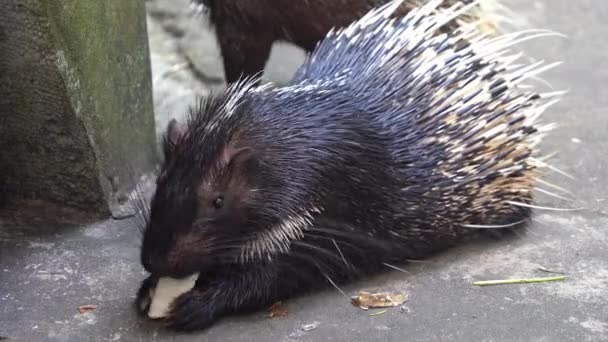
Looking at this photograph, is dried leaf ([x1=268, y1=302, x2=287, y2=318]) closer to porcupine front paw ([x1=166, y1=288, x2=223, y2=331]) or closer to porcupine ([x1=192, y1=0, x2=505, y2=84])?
porcupine front paw ([x1=166, y1=288, x2=223, y2=331])

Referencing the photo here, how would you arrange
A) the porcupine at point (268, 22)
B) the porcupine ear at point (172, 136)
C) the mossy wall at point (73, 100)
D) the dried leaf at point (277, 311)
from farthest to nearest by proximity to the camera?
the porcupine at point (268, 22), the mossy wall at point (73, 100), the dried leaf at point (277, 311), the porcupine ear at point (172, 136)

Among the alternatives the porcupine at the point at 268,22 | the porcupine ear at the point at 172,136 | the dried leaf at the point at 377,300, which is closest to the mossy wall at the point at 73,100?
the porcupine at the point at 268,22

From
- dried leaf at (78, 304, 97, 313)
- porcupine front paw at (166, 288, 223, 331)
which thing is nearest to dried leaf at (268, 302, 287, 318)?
porcupine front paw at (166, 288, 223, 331)

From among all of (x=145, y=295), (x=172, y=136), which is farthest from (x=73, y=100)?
(x=145, y=295)

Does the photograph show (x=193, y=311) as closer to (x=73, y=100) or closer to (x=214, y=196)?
(x=214, y=196)

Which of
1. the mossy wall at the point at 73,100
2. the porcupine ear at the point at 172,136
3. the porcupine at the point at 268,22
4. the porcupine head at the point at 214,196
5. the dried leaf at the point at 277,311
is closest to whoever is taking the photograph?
the porcupine head at the point at 214,196

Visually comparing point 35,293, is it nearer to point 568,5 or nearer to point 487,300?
point 487,300

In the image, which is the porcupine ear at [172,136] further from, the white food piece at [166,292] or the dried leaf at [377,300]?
the dried leaf at [377,300]

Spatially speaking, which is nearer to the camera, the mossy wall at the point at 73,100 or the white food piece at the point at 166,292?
the white food piece at the point at 166,292
